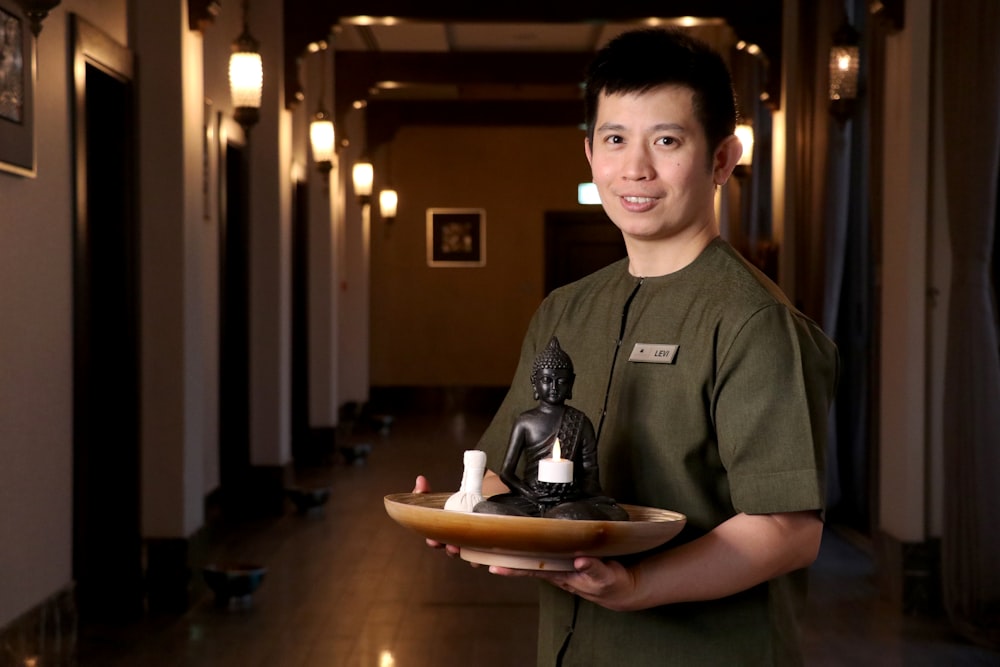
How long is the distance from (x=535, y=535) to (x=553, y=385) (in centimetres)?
24

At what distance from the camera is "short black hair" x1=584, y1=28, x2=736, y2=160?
152 centimetres

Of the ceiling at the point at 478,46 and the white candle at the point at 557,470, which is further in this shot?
the ceiling at the point at 478,46

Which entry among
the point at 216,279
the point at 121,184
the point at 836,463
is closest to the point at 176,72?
the point at 121,184

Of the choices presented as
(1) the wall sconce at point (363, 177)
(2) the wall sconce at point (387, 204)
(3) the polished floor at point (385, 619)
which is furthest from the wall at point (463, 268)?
(3) the polished floor at point (385, 619)

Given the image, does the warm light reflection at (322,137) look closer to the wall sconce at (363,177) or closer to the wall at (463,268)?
the wall sconce at (363,177)

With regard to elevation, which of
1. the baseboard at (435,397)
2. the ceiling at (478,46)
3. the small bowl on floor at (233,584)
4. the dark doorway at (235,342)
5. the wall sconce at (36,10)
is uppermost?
the ceiling at (478,46)

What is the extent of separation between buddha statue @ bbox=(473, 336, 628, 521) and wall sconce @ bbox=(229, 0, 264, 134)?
16.4 feet

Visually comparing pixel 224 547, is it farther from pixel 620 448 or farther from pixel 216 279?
pixel 620 448

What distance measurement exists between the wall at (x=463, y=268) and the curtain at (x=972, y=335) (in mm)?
12470

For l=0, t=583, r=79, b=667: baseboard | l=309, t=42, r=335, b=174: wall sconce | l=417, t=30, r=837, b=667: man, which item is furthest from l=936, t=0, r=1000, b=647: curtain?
l=309, t=42, r=335, b=174: wall sconce

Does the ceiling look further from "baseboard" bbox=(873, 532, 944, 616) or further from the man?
the man

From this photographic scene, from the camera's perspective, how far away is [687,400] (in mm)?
1500

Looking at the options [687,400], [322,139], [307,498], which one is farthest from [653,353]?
[322,139]

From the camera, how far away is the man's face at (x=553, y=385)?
153 cm
